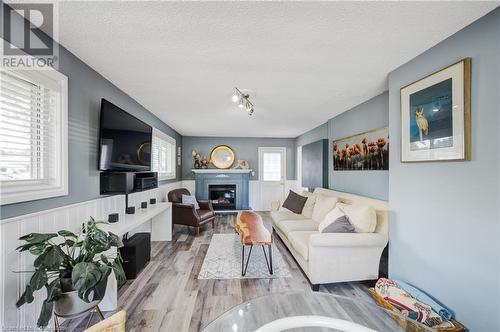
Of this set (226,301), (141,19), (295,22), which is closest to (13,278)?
(226,301)

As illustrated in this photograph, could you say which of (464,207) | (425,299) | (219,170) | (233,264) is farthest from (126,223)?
(219,170)

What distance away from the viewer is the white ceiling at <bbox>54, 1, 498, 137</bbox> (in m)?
1.30

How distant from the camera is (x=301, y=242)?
254cm

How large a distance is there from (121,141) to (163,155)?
2142mm

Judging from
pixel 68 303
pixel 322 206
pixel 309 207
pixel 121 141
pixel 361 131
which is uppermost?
pixel 361 131

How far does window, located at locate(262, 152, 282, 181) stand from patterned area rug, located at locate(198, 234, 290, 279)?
3195 mm

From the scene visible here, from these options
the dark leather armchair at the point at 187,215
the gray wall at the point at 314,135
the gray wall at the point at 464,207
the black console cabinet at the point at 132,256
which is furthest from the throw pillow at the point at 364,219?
the dark leather armchair at the point at 187,215

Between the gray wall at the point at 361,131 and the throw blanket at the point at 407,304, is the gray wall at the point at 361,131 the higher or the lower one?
the higher one

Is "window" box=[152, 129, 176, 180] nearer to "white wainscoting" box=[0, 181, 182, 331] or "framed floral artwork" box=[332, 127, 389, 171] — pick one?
"white wainscoting" box=[0, 181, 182, 331]

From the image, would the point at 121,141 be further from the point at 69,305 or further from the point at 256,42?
the point at 256,42

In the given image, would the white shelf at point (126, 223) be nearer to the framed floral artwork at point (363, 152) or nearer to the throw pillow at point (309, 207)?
the throw pillow at point (309, 207)

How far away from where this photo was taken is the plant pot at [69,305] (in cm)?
132

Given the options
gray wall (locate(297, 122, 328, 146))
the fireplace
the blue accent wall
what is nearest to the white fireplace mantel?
the fireplace

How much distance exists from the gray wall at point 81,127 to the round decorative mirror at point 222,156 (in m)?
3.91
